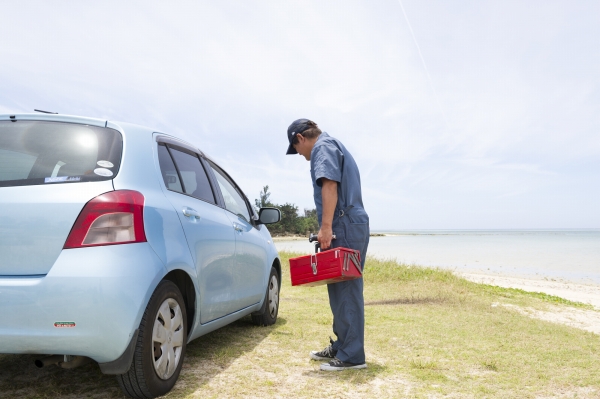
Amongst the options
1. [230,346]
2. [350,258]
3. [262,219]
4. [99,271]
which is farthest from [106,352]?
[262,219]

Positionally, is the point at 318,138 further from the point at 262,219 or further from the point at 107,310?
the point at 107,310

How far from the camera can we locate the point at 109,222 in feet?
8.63

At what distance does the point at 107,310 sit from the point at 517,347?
4.12 meters

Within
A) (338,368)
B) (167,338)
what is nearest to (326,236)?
(338,368)

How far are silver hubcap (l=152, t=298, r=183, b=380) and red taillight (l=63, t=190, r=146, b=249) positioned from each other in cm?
56

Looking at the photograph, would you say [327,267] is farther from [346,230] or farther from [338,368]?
[338,368]

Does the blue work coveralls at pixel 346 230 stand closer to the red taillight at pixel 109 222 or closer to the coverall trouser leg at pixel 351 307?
the coverall trouser leg at pixel 351 307

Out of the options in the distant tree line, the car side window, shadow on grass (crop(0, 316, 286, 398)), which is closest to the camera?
shadow on grass (crop(0, 316, 286, 398))

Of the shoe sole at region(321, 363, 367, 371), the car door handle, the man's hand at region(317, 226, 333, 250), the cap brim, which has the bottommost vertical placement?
the shoe sole at region(321, 363, 367, 371)

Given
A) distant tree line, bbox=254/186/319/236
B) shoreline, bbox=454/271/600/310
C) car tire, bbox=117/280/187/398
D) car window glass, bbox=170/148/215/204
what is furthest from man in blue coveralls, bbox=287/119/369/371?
distant tree line, bbox=254/186/319/236

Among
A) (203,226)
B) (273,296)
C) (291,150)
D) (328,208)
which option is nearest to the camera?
(203,226)

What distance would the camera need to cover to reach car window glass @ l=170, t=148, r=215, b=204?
380 centimetres

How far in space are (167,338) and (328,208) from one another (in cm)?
152

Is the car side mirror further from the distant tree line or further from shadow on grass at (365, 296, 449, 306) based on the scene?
the distant tree line
